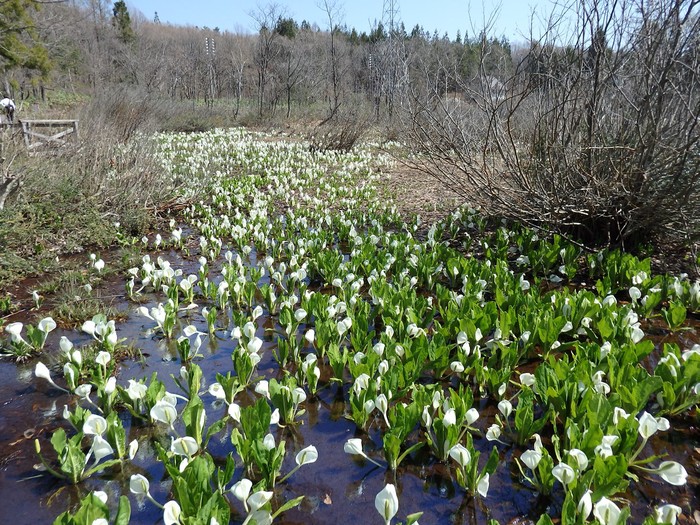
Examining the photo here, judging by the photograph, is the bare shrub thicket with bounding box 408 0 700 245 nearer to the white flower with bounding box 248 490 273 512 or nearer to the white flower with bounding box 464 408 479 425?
the white flower with bounding box 464 408 479 425

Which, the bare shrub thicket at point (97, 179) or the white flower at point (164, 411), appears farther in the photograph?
the bare shrub thicket at point (97, 179)

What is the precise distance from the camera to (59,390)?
3279 millimetres

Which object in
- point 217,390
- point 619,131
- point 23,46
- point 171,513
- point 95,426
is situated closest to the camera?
point 171,513

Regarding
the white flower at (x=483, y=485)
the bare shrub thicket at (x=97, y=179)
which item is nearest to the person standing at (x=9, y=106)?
the bare shrub thicket at (x=97, y=179)

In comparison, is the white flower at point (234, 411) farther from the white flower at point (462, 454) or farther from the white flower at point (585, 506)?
the white flower at point (585, 506)

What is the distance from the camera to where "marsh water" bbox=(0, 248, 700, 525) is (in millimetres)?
2257

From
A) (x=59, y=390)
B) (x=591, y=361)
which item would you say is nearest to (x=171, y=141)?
(x=59, y=390)

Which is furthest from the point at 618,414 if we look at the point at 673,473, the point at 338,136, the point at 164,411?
the point at 338,136

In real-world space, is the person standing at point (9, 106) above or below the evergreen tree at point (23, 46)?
below

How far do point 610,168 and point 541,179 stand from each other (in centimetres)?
81

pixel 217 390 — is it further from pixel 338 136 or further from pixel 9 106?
pixel 338 136

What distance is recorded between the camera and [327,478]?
2.51 m

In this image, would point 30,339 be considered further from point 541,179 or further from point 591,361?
point 541,179

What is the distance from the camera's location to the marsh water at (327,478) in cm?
226
